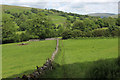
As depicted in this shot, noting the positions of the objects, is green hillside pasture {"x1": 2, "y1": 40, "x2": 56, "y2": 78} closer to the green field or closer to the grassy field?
the green field

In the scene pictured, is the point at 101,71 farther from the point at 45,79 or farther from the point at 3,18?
the point at 3,18

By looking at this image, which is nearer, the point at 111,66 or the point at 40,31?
the point at 111,66

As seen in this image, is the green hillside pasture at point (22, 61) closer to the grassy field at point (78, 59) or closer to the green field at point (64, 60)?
the green field at point (64, 60)

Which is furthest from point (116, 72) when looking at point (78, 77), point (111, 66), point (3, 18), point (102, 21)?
point (102, 21)

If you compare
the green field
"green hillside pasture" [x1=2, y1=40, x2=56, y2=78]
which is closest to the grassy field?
the green field

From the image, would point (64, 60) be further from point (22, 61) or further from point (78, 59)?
point (22, 61)

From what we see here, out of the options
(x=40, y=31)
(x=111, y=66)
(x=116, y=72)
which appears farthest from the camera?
(x=40, y=31)

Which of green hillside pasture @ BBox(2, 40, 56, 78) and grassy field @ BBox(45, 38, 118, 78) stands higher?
grassy field @ BBox(45, 38, 118, 78)

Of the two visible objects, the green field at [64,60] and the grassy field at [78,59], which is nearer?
the grassy field at [78,59]

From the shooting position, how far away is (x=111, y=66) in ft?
26.8

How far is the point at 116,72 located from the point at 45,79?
4871 mm

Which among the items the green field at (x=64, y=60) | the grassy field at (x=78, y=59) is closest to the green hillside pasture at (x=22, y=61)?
the green field at (x=64, y=60)

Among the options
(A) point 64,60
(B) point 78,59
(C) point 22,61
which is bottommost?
(C) point 22,61

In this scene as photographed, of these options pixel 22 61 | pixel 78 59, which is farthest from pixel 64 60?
pixel 22 61
